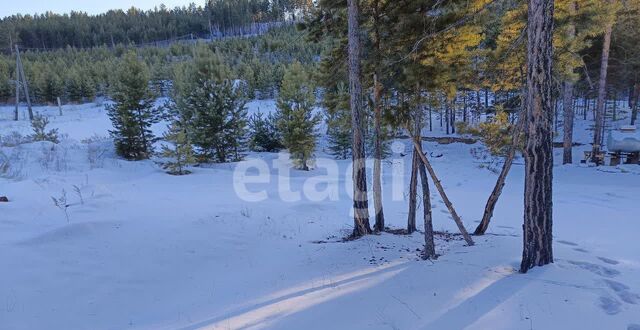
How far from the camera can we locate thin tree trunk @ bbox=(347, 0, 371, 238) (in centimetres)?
723

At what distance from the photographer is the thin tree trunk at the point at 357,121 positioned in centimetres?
723

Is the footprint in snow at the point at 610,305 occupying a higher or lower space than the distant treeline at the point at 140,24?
lower

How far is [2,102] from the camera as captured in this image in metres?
48.8

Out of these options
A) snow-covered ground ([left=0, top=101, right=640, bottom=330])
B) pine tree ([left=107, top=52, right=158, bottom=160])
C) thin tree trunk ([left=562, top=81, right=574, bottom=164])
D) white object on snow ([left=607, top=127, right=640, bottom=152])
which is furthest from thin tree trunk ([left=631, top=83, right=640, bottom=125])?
pine tree ([left=107, top=52, right=158, bottom=160])

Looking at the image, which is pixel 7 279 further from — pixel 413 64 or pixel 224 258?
pixel 413 64

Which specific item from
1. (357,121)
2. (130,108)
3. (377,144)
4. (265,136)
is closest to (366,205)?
(377,144)

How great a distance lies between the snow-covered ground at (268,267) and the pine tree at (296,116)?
7477 mm

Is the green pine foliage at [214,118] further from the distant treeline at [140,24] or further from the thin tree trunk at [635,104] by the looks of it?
the distant treeline at [140,24]

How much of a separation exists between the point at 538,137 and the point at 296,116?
47.9 feet

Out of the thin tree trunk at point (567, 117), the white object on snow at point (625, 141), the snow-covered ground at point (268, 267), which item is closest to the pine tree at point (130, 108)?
the snow-covered ground at point (268, 267)

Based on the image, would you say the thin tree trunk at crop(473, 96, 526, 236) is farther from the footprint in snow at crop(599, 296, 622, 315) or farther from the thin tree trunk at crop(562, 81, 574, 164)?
the thin tree trunk at crop(562, 81, 574, 164)

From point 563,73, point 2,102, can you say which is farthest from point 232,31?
point 563,73

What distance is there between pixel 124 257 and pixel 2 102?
57.6 m

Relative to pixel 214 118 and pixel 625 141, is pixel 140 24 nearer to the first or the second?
pixel 214 118
